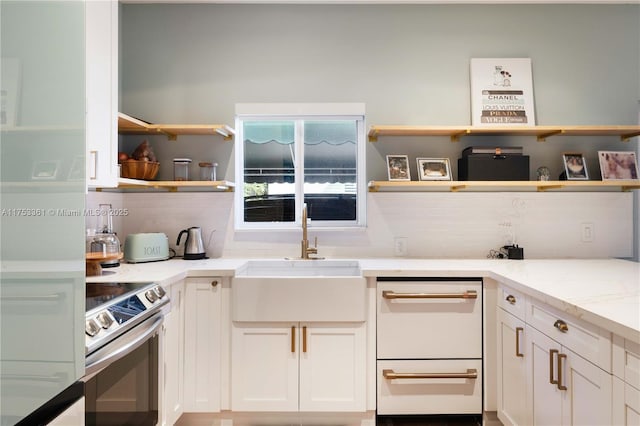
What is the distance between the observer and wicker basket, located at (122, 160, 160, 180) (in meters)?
2.64

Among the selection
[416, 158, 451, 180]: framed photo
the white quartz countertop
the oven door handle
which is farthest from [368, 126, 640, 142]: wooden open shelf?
the oven door handle

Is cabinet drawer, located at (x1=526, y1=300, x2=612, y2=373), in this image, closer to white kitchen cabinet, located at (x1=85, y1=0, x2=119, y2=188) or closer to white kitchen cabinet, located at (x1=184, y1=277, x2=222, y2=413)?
white kitchen cabinet, located at (x1=184, y1=277, x2=222, y2=413)

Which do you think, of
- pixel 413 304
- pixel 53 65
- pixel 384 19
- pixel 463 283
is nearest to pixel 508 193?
pixel 463 283

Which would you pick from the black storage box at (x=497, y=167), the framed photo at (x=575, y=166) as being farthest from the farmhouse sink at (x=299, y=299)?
the framed photo at (x=575, y=166)

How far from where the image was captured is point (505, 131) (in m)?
2.77

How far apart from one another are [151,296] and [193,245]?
1001 millimetres

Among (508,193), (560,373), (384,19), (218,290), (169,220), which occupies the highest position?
(384,19)

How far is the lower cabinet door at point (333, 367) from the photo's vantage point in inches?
92.3

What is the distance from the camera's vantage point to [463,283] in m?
2.37

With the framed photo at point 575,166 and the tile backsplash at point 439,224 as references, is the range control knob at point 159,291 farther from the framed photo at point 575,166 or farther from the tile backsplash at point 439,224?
the framed photo at point 575,166

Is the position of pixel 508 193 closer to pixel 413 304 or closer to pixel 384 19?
pixel 413 304

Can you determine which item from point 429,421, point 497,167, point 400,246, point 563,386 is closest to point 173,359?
point 429,421

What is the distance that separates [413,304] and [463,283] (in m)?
0.29

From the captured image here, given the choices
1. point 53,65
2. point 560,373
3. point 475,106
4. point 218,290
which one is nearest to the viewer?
point 53,65
